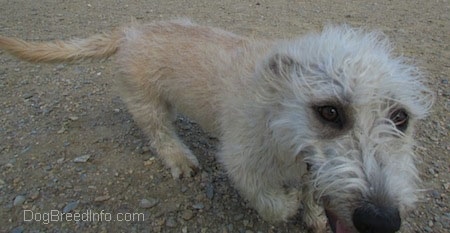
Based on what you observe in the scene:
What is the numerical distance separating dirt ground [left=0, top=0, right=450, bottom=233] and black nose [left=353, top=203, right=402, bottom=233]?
4.26 feet

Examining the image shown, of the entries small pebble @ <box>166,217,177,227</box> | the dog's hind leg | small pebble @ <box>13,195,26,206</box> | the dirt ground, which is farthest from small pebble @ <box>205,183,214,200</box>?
small pebble @ <box>13,195,26,206</box>

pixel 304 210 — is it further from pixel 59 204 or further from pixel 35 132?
pixel 35 132

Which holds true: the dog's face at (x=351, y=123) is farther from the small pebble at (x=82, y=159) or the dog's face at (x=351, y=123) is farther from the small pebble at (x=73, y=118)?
the small pebble at (x=73, y=118)

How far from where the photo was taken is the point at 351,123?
1893 mm

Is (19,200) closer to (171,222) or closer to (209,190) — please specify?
(171,222)

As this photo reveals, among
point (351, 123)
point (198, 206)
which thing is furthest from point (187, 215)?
point (351, 123)

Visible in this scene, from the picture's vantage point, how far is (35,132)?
396cm

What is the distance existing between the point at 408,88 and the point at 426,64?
10.8ft

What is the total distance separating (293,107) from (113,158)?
216 cm

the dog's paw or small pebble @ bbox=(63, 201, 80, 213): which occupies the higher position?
the dog's paw

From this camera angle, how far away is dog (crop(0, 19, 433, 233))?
5.91 feet

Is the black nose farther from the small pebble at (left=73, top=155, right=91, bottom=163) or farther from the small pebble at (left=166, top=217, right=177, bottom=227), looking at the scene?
the small pebble at (left=73, top=155, right=91, bottom=163)

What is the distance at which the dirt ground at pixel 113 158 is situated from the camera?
9.82 feet

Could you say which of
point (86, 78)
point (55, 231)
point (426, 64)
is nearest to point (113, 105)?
point (86, 78)
